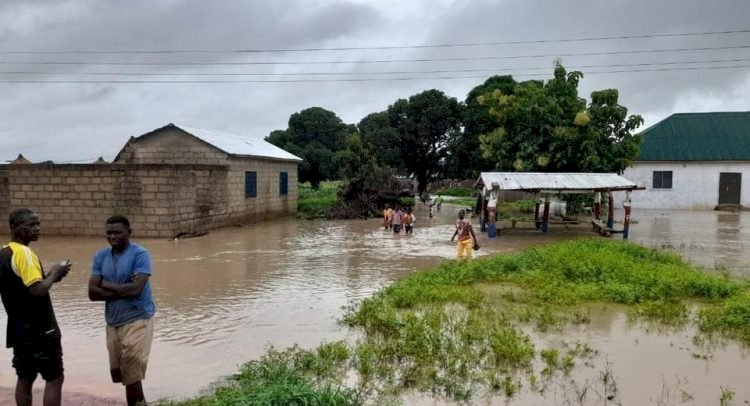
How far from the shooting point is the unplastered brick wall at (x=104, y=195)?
58.7 ft

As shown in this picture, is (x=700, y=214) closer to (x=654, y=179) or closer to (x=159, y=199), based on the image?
(x=654, y=179)

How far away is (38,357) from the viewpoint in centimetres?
453

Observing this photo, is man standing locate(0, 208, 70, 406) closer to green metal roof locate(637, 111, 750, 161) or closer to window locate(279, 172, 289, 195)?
window locate(279, 172, 289, 195)

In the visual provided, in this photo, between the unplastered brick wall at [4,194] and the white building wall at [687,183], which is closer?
the unplastered brick wall at [4,194]

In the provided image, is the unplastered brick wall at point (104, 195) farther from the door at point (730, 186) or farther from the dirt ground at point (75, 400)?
the door at point (730, 186)

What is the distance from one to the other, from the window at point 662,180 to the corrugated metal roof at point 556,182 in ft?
45.8

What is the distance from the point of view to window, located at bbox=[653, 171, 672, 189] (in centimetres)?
3288

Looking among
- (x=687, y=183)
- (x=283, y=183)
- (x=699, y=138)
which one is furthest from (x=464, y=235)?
(x=699, y=138)

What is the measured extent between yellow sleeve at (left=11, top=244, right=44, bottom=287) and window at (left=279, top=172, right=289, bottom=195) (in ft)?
74.8

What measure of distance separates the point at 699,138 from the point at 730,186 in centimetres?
331

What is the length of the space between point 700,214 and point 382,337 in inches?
1087

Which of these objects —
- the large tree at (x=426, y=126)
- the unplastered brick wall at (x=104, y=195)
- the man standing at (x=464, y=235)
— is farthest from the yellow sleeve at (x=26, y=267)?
the large tree at (x=426, y=126)

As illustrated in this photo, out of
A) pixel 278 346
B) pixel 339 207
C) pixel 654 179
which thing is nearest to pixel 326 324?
pixel 278 346

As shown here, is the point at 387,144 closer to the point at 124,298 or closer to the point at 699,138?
the point at 699,138
